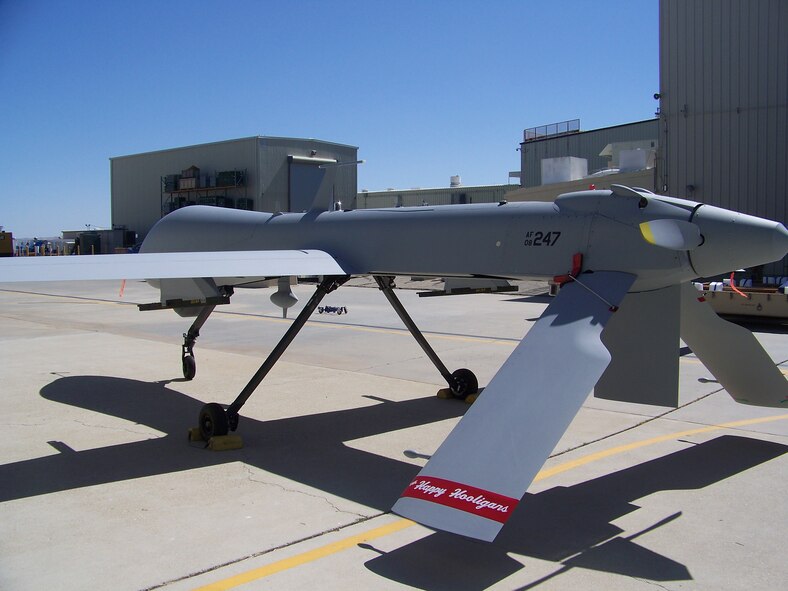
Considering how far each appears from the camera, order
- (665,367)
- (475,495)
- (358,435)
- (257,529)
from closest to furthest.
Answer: (475,495) → (257,529) → (665,367) → (358,435)

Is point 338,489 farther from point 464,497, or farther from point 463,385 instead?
point 463,385

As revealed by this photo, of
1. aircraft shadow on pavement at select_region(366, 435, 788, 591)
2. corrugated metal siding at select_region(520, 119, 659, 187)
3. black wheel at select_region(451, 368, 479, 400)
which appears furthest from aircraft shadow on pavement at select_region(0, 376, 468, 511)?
corrugated metal siding at select_region(520, 119, 659, 187)

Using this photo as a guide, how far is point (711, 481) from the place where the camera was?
19.7 feet

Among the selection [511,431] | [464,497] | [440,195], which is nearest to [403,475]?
[511,431]

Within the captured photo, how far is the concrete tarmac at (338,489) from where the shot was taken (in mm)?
4367

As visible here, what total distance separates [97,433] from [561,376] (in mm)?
5442

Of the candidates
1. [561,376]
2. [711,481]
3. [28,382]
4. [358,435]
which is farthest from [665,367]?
[28,382]

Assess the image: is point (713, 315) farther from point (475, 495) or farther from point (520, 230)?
point (475, 495)

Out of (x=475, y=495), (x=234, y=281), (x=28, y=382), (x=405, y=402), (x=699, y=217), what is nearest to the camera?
(x=475, y=495)

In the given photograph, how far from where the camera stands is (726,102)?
65.0 feet

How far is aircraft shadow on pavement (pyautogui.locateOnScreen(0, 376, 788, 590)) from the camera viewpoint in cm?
447

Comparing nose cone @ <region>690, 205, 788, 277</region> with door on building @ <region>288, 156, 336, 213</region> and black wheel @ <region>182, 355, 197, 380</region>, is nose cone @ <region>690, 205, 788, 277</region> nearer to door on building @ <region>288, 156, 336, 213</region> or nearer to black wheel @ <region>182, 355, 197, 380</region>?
door on building @ <region>288, 156, 336, 213</region>

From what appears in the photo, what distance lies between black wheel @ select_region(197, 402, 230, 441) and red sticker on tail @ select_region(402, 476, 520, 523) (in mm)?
3429

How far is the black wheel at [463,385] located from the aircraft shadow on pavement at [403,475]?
8.0 inches
